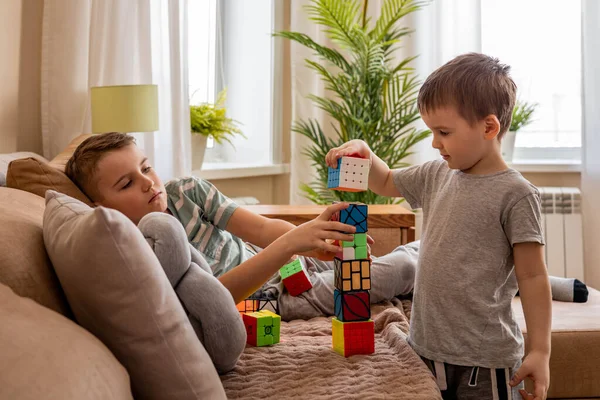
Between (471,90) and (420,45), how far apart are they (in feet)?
9.69

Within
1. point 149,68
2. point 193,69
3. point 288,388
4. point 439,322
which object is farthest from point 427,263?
point 193,69

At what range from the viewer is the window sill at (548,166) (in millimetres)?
4438

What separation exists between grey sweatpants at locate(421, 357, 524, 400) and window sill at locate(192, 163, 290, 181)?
2.78m

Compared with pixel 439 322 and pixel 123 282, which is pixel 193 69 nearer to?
pixel 439 322

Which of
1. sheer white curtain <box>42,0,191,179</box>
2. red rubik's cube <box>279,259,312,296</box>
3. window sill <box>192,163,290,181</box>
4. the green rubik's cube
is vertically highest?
sheer white curtain <box>42,0,191,179</box>

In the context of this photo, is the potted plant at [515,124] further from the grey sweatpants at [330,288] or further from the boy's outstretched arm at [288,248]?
the boy's outstretched arm at [288,248]

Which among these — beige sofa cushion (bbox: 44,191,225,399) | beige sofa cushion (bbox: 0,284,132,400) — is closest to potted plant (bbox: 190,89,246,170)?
beige sofa cushion (bbox: 44,191,225,399)

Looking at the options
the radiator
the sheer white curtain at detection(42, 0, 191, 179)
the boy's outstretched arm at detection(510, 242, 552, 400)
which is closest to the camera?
the boy's outstretched arm at detection(510, 242, 552, 400)

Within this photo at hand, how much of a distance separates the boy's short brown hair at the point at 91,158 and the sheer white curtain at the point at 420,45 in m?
2.72

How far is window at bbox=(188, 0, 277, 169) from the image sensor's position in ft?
14.8

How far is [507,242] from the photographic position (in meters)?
1.50

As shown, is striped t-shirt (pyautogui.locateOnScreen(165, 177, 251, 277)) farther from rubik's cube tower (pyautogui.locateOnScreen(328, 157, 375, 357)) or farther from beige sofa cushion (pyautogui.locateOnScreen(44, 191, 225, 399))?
beige sofa cushion (pyautogui.locateOnScreen(44, 191, 225, 399))

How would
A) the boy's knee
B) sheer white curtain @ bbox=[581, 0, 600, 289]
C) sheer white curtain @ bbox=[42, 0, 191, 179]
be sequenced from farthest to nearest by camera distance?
sheer white curtain @ bbox=[581, 0, 600, 289] → sheer white curtain @ bbox=[42, 0, 191, 179] → the boy's knee

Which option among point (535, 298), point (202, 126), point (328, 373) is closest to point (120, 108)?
point (202, 126)
